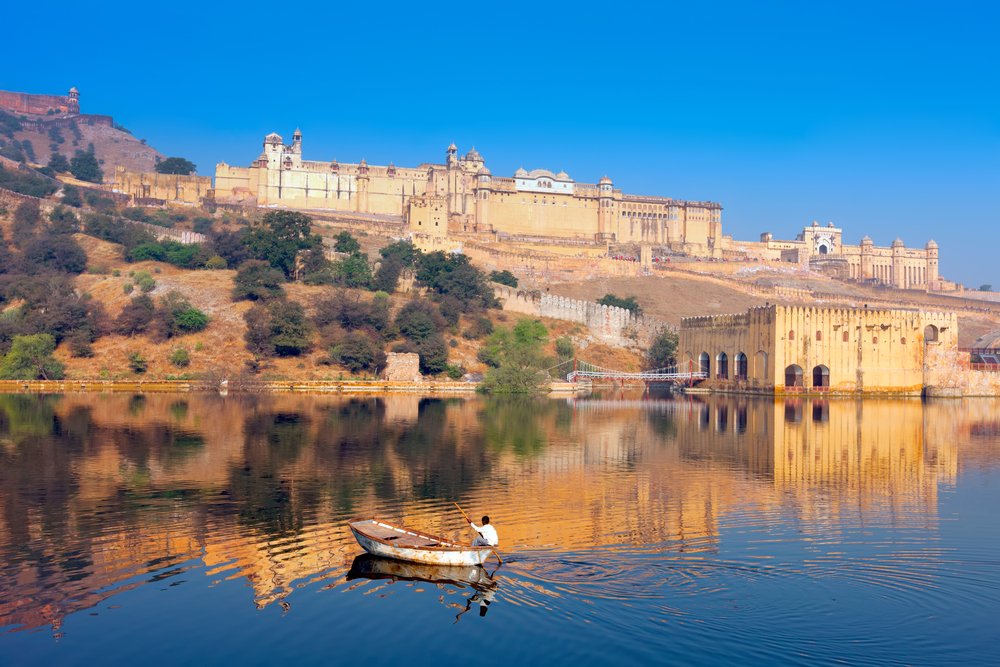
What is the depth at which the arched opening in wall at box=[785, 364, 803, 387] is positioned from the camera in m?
43.4

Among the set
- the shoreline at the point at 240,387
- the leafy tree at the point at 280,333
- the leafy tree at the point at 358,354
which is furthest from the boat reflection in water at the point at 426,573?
the leafy tree at the point at 280,333

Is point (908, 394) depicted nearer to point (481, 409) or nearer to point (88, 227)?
point (481, 409)

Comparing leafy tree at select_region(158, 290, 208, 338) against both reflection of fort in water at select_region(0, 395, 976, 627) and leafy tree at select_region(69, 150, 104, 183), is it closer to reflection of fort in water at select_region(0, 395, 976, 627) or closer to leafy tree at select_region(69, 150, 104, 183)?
reflection of fort in water at select_region(0, 395, 976, 627)

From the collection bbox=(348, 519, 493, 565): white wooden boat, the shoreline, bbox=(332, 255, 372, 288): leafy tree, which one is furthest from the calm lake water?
bbox=(332, 255, 372, 288): leafy tree

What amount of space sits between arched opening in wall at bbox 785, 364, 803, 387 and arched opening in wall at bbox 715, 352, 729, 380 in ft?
13.9

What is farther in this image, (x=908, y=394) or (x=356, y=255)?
(x=356, y=255)

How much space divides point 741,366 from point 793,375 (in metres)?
3.20

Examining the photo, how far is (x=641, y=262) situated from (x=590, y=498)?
219 ft

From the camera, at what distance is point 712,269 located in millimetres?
87062

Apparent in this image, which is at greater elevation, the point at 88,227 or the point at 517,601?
the point at 88,227

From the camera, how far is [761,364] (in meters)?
44.2

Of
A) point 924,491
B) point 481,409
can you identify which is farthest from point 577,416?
point 924,491

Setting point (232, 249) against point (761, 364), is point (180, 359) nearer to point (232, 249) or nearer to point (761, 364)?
point (232, 249)

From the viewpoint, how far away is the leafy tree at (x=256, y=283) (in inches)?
1919
